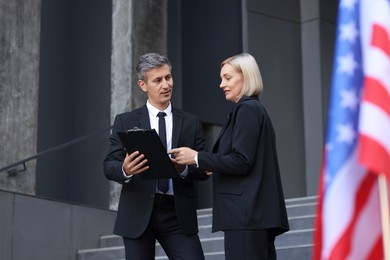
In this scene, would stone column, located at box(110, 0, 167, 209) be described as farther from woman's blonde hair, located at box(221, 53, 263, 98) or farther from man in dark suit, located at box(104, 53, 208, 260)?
woman's blonde hair, located at box(221, 53, 263, 98)

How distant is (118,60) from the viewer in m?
10.2

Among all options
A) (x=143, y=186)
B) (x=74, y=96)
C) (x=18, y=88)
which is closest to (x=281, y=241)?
(x=143, y=186)

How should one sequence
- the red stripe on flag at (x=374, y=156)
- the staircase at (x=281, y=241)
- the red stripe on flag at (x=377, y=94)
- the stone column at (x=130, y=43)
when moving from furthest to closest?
1. the stone column at (x=130, y=43)
2. the staircase at (x=281, y=241)
3. the red stripe on flag at (x=377, y=94)
4. the red stripe on flag at (x=374, y=156)

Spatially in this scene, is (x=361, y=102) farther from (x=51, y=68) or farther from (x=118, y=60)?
(x=51, y=68)

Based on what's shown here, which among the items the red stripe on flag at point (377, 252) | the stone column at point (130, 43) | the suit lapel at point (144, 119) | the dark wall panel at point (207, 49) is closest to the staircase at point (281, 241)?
the stone column at point (130, 43)

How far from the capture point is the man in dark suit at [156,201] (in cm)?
530

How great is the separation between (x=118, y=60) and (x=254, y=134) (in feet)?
17.8

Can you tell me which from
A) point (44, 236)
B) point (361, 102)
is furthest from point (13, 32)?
point (361, 102)

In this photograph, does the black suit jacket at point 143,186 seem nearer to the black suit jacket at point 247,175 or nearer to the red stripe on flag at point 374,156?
the black suit jacket at point 247,175

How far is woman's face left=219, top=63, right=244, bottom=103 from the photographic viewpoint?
5.06 m

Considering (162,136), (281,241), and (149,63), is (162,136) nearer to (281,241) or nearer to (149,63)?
(149,63)

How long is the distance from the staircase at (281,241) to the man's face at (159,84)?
2.14 metres

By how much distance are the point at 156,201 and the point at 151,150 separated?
16.3 inches

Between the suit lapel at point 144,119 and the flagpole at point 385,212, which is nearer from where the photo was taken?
the flagpole at point 385,212
